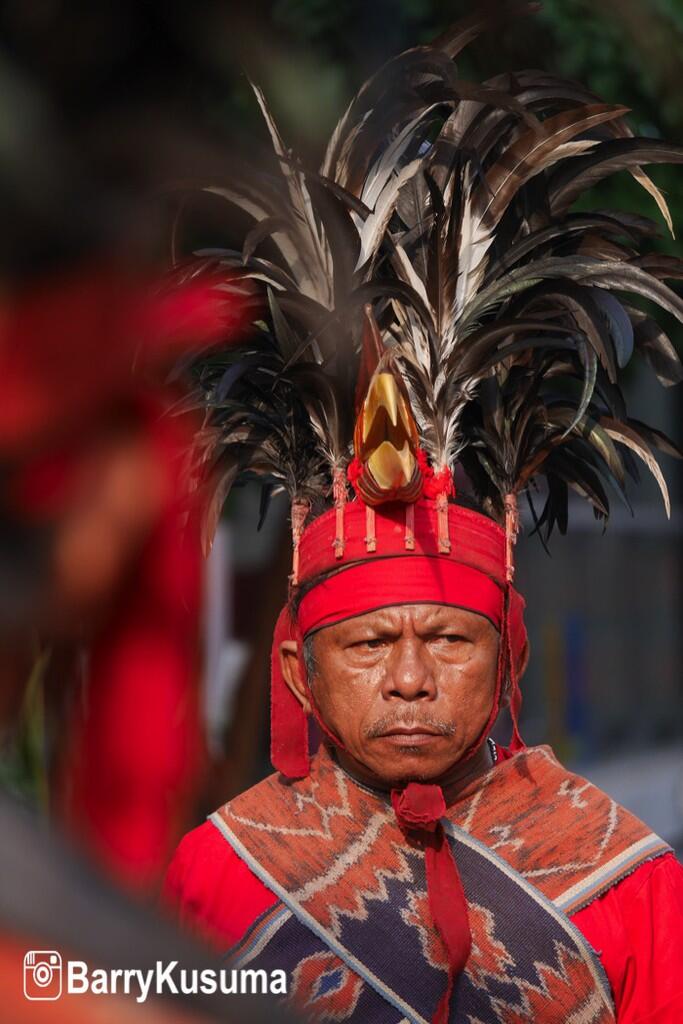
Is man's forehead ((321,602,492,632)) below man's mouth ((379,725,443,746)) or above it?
above

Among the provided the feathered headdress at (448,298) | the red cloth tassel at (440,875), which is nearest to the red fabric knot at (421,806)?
the red cloth tassel at (440,875)

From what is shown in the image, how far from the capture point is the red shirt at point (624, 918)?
7.07ft

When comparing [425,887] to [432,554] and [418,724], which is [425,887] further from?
[432,554]

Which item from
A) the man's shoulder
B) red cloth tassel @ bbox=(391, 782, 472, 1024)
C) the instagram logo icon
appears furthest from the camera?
the man's shoulder

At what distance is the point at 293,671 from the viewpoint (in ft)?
8.17

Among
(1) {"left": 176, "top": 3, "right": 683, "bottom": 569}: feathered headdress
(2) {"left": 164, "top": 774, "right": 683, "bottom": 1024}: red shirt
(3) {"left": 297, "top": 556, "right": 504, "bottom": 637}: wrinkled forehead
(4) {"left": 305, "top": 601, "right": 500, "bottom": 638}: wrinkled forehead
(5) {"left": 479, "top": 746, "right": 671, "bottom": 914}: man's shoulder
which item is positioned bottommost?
(2) {"left": 164, "top": 774, "right": 683, "bottom": 1024}: red shirt

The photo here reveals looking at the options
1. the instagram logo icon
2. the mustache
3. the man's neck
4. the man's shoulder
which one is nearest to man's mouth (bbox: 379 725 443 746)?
the mustache

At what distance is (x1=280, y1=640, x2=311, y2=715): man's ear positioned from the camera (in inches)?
97.0

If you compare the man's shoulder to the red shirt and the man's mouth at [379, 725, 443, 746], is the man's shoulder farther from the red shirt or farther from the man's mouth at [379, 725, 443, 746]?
the man's mouth at [379, 725, 443, 746]

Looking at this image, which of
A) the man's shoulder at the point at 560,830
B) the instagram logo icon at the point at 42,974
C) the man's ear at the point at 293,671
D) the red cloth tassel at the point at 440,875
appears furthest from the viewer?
the man's ear at the point at 293,671

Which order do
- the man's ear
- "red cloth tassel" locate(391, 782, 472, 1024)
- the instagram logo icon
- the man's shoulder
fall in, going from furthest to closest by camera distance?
1. the man's ear
2. the man's shoulder
3. "red cloth tassel" locate(391, 782, 472, 1024)
4. the instagram logo icon

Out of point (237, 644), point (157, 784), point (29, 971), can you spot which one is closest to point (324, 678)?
point (157, 784)

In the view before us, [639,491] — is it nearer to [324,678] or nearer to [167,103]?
[324,678]

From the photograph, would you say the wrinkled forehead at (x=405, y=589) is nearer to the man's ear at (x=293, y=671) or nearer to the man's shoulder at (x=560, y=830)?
the man's ear at (x=293, y=671)
